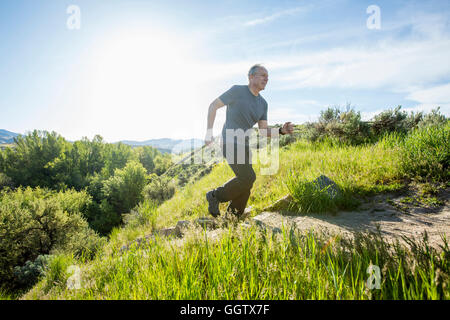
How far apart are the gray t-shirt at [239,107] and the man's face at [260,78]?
0.16 m

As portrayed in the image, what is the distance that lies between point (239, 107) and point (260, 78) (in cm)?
62

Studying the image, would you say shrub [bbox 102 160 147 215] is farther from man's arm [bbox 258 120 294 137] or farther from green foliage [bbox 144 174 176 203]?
man's arm [bbox 258 120 294 137]

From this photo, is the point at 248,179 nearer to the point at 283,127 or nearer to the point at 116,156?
the point at 283,127

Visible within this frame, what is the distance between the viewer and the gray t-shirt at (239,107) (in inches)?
137

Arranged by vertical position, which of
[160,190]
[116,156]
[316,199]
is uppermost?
[116,156]

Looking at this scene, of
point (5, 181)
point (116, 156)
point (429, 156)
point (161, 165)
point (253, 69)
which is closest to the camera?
point (253, 69)

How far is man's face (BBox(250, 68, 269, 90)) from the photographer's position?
11.6 feet

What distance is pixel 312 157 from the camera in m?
5.41

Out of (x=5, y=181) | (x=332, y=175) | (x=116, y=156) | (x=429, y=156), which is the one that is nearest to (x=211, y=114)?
(x=332, y=175)

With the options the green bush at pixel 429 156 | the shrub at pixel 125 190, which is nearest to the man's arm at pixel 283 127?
the green bush at pixel 429 156

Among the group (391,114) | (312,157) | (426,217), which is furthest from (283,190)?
(391,114)

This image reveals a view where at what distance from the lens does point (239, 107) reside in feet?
11.4

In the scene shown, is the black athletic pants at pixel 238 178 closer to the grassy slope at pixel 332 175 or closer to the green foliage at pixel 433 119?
the grassy slope at pixel 332 175
